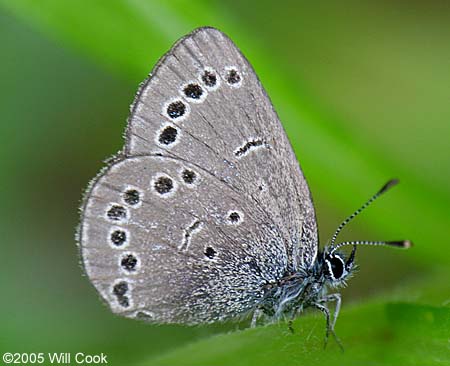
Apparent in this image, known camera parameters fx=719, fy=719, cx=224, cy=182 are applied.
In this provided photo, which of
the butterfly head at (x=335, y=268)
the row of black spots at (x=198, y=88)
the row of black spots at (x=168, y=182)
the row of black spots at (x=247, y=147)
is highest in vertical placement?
the row of black spots at (x=198, y=88)

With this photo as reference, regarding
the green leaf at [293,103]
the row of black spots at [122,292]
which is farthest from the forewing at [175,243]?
the green leaf at [293,103]

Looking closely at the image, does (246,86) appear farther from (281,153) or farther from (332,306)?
(332,306)

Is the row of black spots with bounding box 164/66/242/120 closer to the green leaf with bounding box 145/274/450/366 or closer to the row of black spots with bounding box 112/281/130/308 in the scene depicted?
the row of black spots with bounding box 112/281/130/308

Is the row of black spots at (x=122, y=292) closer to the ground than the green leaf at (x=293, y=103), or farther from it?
closer to the ground

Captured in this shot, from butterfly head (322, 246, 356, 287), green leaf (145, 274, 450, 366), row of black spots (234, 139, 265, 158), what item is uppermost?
row of black spots (234, 139, 265, 158)

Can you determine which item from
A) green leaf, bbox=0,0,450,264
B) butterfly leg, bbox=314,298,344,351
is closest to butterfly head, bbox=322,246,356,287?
butterfly leg, bbox=314,298,344,351

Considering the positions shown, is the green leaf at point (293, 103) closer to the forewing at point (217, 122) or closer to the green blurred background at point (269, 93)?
the green blurred background at point (269, 93)
